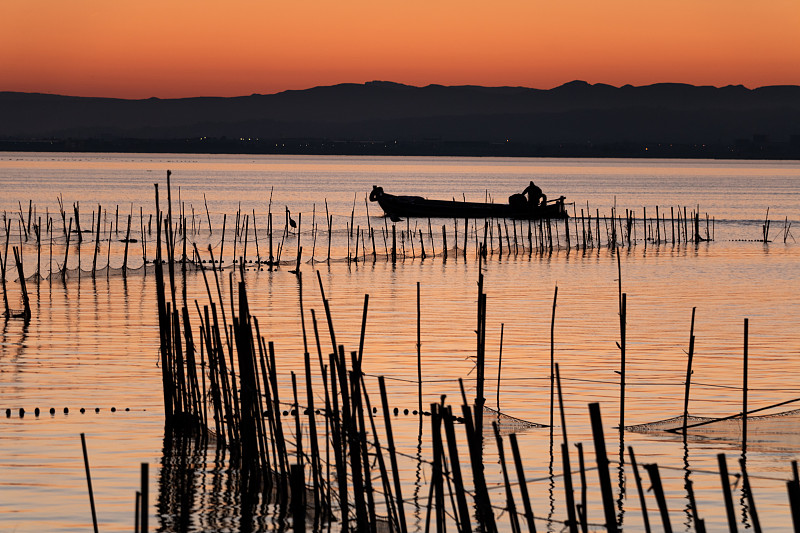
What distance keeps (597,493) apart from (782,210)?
2846 inches

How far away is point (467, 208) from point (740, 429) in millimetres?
42068

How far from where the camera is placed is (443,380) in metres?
15.2

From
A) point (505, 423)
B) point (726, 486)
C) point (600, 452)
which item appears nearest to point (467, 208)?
point (505, 423)

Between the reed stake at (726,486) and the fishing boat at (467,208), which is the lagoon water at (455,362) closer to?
the reed stake at (726,486)

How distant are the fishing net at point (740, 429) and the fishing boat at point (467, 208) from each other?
34.8 metres

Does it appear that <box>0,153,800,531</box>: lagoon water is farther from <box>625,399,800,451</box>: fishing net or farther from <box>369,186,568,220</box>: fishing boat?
<box>369,186,568,220</box>: fishing boat

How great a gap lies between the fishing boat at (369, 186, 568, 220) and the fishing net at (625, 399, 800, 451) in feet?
114

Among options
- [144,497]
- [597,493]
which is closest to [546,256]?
[597,493]

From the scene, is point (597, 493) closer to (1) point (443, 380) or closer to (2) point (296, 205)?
(1) point (443, 380)

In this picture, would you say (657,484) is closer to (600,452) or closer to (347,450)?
(600,452)

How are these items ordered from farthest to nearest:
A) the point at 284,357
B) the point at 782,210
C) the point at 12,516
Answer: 1. the point at 782,210
2. the point at 284,357
3. the point at 12,516

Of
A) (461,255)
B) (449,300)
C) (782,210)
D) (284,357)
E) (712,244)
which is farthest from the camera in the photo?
(782,210)

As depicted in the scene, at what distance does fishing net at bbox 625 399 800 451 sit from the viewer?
1130 cm

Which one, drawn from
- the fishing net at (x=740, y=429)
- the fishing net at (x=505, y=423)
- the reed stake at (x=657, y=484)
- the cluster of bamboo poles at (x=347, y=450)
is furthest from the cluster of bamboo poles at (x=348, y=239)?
the reed stake at (x=657, y=484)
